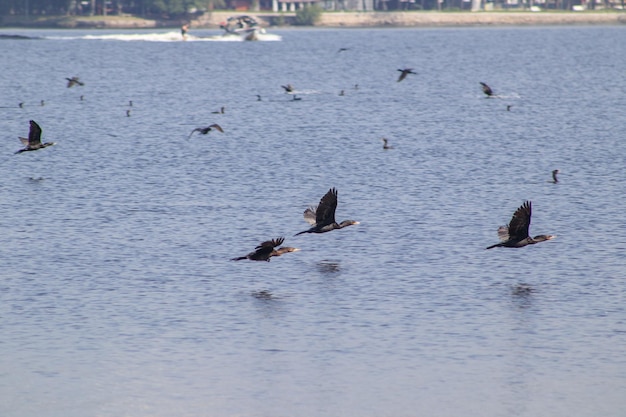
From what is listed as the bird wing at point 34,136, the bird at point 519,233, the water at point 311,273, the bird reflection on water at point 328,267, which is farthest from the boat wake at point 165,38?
the bird at point 519,233

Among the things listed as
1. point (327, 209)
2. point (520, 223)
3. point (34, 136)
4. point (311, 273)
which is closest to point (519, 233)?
point (520, 223)

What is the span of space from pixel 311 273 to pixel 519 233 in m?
4.66

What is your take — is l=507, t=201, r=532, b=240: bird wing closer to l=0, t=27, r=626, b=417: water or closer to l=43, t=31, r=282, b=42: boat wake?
l=0, t=27, r=626, b=417: water

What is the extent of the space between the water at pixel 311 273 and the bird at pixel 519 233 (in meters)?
0.88

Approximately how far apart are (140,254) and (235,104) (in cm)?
5040

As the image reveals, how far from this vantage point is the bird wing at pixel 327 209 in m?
24.2

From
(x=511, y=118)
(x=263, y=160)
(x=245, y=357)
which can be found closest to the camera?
(x=245, y=357)

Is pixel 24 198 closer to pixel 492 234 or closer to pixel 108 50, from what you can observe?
pixel 492 234

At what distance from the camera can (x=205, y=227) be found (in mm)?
30281

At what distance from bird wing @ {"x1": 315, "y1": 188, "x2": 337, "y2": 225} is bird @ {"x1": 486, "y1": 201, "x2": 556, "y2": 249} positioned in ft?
11.4

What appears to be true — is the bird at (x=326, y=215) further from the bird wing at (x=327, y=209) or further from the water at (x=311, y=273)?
the water at (x=311, y=273)

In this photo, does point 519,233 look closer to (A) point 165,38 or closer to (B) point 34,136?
(B) point 34,136

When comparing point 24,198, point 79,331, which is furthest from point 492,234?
point 24,198

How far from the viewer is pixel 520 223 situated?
23312mm
